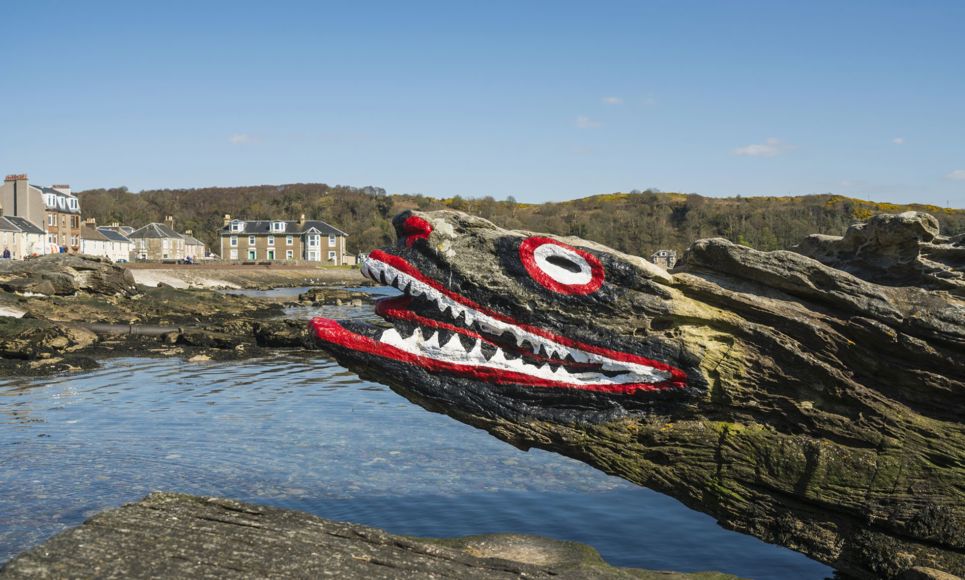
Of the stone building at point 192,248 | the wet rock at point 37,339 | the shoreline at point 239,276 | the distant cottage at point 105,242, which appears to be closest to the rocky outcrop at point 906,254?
the wet rock at point 37,339

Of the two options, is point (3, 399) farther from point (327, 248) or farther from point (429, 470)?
point (327, 248)

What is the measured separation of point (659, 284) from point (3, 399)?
56.0 feet

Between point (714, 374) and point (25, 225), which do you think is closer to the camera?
point (714, 374)

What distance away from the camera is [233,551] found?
550 centimetres

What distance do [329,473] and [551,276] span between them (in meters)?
7.14

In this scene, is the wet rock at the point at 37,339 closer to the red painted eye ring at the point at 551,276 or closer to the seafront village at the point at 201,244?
the red painted eye ring at the point at 551,276

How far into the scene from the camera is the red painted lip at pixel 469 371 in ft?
22.3

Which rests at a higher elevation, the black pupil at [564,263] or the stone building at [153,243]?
the black pupil at [564,263]

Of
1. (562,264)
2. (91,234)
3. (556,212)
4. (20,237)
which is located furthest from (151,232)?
(562,264)

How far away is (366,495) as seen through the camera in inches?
449

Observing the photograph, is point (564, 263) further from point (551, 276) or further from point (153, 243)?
point (153, 243)

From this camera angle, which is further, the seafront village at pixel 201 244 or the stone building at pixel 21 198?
the seafront village at pixel 201 244

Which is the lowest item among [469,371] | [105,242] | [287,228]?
[105,242]

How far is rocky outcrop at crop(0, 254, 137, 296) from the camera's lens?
4016 centimetres
